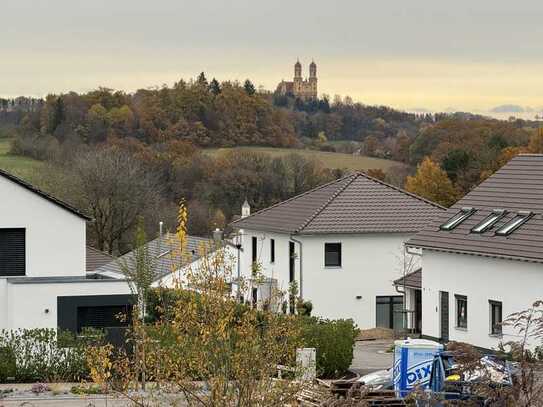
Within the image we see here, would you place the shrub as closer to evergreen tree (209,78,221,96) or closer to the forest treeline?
the forest treeline

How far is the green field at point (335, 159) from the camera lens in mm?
127062

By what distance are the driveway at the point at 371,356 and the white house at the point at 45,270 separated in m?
6.98

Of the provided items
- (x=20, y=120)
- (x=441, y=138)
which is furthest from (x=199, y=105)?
(x=441, y=138)

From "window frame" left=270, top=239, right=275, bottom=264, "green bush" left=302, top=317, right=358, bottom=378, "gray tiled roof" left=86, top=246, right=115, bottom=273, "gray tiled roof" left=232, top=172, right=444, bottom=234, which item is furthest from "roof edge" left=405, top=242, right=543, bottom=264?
"gray tiled roof" left=86, top=246, right=115, bottom=273

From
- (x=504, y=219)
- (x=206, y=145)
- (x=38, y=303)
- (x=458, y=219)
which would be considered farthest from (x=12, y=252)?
(x=206, y=145)

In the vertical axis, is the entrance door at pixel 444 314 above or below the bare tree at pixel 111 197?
below

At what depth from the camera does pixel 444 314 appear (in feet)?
147

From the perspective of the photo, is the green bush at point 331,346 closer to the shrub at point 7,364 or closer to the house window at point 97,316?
the house window at point 97,316

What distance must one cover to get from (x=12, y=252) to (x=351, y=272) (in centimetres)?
1645

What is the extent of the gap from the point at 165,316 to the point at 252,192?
84.4 m

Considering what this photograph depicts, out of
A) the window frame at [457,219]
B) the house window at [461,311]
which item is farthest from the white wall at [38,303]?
the window frame at [457,219]

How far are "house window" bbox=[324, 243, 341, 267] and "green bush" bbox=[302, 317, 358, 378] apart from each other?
17.3 metres

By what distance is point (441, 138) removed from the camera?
11769 cm

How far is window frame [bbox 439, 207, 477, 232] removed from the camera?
4497 cm
